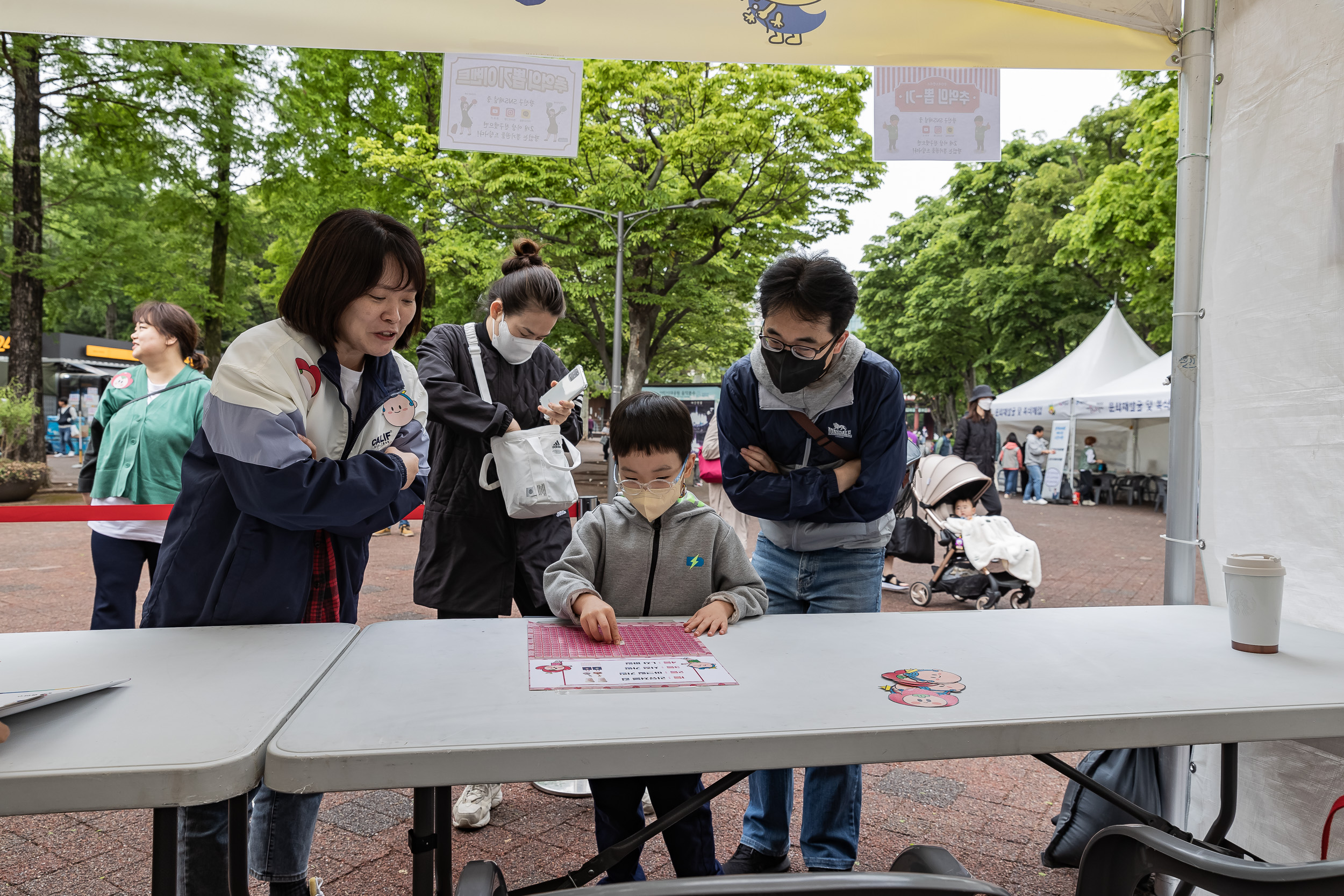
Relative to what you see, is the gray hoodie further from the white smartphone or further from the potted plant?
the potted plant

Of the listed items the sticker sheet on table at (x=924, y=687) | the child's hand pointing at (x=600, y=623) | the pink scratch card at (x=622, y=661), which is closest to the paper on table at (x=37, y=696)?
the pink scratch card at (x=622, y=661)

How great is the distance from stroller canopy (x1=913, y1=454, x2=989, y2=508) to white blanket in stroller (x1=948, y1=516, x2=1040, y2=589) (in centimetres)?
36

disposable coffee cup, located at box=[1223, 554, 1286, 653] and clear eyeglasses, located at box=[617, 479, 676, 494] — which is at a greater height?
clear eyeglasses, located at box=[617, 479, 676, 494]

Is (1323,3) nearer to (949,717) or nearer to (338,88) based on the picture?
(949,717)

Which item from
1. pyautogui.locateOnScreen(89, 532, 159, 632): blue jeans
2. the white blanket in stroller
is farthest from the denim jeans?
the white blanket in stroller

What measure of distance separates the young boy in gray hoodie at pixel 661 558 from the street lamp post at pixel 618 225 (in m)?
13.5

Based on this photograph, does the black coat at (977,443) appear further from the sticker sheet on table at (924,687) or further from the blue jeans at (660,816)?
the sticker sheet on table at (924,687)

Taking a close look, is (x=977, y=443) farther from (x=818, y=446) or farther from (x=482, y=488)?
(x=482, y=488)

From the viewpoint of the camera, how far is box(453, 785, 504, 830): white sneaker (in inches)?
106

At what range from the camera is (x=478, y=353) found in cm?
278

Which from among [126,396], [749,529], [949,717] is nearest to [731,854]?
[949,717]

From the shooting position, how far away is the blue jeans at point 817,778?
88.0 inches

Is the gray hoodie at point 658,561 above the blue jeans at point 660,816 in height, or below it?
above

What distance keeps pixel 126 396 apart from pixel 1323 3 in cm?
433
